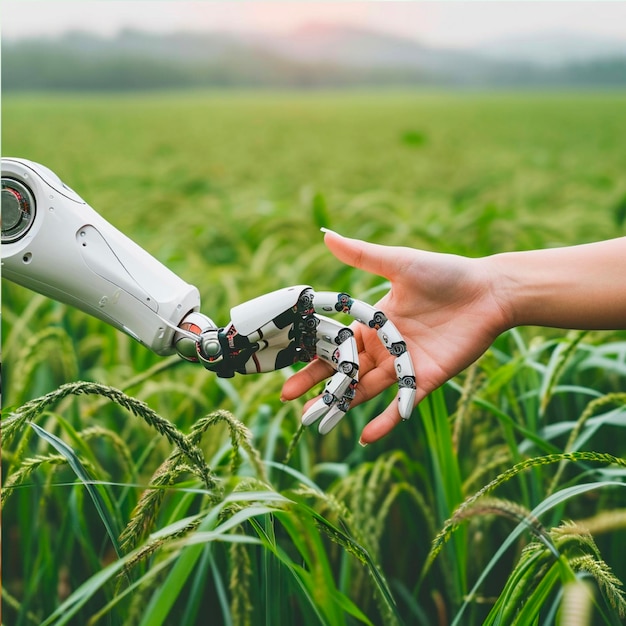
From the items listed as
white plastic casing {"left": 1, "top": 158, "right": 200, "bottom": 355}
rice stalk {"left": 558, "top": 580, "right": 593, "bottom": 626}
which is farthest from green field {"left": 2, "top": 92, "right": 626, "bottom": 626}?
white plastic casing {"left": 1, "top": 158, "right": 200, "bottom": 355}

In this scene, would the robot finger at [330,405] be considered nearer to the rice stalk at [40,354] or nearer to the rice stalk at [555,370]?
the rice stalk at [555,370]

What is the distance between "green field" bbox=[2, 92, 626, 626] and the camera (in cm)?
59

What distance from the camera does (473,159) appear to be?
27.9ft

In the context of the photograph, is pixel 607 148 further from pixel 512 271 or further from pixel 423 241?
pixel 512 271

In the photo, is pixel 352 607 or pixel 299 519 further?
pixel 352 607

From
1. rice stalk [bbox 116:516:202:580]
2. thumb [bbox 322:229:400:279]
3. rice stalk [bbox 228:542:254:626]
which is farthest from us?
thumb [bbox 322:229:400:279]

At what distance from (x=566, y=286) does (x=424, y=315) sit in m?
0.19

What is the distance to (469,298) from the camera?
0.97 meters

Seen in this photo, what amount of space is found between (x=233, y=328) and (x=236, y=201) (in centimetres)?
327

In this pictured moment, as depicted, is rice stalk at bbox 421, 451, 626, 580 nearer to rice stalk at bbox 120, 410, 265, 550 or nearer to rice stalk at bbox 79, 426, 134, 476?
rice stalk at bbox 120, 410, 265, 550

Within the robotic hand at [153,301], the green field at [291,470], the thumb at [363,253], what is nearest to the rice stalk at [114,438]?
the green field at [291,470]

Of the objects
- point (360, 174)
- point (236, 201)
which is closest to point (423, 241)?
point (236, 201)

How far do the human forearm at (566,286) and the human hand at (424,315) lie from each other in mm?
22

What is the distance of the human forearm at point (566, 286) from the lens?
3.11 ft
